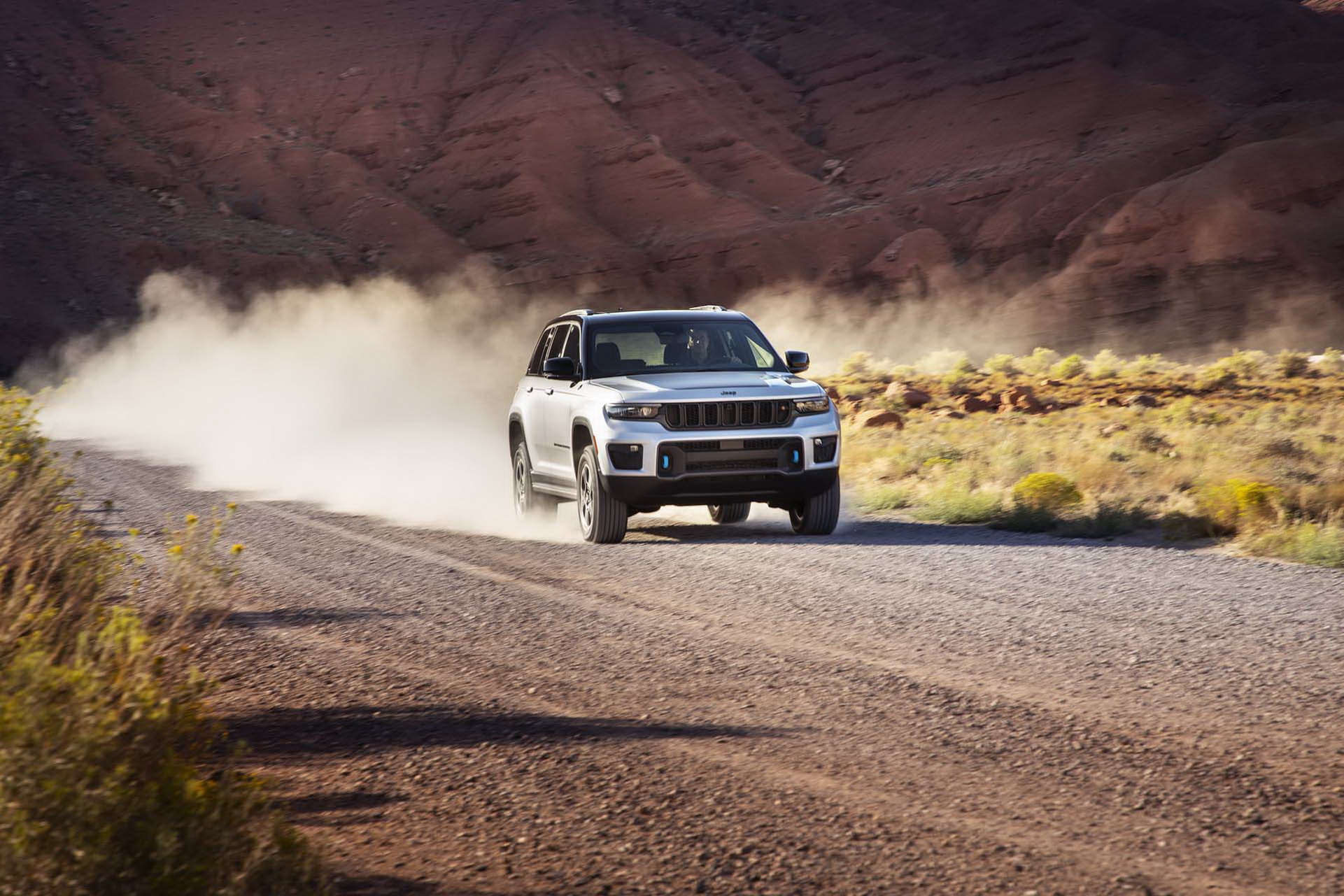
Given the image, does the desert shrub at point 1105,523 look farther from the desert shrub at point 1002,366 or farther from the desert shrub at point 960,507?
the desert shrub at point 1002,366

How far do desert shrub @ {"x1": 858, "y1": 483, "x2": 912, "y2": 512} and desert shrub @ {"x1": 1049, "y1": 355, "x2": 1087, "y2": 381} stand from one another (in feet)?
83.1

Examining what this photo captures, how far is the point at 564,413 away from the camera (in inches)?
513

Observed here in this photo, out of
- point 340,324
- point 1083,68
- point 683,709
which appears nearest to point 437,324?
point 340,324

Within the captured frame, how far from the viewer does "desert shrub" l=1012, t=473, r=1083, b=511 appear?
579 inches

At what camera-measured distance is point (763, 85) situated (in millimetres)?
81938

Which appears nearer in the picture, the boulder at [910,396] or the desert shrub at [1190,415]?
the desert shrub at [1190,415]

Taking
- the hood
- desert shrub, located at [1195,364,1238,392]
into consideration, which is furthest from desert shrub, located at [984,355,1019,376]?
the hood

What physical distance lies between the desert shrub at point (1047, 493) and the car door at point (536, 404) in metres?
5.00

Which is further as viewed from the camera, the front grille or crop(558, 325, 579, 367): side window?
crop(558, 325, 579, 367): side window

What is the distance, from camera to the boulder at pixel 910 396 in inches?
1286

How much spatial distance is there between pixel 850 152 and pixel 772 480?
6721 centimetres

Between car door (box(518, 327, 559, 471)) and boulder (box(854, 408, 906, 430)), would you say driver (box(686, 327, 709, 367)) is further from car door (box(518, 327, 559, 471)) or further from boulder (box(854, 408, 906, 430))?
boulder (box(854, 408, 906, 430))

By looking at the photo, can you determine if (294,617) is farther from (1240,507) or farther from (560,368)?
(1240,507)

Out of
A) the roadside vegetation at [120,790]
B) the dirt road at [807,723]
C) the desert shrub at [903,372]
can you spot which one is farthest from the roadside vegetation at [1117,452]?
the roadside vegetation at [120,790]
